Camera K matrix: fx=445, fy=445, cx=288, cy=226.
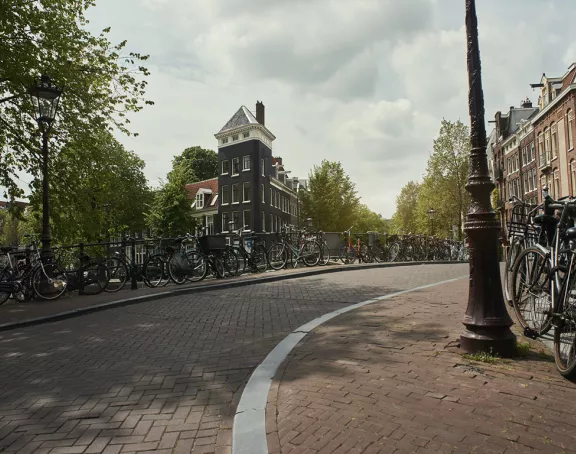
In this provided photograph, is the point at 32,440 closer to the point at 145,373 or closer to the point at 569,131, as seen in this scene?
the point at 145,373

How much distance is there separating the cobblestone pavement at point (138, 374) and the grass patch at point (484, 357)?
189 cm

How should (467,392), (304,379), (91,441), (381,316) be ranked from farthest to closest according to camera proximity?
(381,316), (304,379), (467,392), (91,441)

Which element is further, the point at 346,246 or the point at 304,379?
the point at 346,246

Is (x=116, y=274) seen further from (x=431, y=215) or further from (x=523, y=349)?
(x=431, y=215)

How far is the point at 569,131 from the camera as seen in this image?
3416 cm

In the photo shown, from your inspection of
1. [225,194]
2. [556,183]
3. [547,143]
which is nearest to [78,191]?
[225,194]

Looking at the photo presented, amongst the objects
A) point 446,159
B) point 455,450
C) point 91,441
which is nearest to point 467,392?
point 455,450

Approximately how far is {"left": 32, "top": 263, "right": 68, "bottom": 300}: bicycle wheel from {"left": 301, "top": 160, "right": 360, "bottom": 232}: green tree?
3762 cm

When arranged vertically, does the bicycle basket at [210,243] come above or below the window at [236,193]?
below

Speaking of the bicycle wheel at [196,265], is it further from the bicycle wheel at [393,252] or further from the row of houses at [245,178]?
the row of houses at [245,178]

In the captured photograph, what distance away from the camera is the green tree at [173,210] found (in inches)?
1494

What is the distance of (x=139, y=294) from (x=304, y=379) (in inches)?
275

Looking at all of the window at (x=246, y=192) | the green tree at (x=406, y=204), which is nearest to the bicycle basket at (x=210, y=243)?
the window at (x=246, y=192)

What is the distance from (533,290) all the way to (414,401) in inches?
89.9
